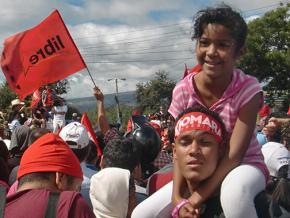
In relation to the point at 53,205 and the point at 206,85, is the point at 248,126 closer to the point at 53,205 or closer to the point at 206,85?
the point at 206,85

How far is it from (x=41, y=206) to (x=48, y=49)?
5.82 m

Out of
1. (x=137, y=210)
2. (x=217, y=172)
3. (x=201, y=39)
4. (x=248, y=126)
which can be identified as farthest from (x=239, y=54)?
(x=137, y=210)

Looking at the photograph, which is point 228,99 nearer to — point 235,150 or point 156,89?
point 235,150

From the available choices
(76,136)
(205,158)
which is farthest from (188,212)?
(76,136)

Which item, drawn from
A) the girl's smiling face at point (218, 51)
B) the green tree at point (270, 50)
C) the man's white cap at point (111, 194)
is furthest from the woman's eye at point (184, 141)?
the green tree at point (270, 50)

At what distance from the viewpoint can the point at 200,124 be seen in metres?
2.46

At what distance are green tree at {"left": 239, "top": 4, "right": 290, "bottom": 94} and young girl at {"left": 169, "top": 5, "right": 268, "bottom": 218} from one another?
1280 inches

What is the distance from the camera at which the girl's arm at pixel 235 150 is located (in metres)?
2.47

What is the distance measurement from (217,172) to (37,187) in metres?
0.86

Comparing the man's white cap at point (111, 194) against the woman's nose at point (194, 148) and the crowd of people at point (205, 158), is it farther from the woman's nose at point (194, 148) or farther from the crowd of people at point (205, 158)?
the woman's nose at point (194, 148)

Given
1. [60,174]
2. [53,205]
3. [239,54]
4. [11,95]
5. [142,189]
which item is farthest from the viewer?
[11,95]

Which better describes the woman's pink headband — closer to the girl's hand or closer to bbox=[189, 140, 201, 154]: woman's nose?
bbox=[189, 140, 201, 154]: woman's nose

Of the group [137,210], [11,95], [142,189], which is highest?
[137,210]

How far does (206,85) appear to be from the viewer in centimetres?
273
